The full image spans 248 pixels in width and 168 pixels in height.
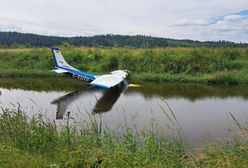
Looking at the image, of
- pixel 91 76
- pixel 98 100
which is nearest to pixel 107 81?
pixel 98 100

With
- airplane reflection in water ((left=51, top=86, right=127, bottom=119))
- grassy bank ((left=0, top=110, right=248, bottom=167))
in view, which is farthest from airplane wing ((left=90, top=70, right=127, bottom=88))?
grassy bank ((left=0, top=110, right=248, bottom=167))

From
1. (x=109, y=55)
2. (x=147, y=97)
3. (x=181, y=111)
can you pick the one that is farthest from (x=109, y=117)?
(x=109, y=55)

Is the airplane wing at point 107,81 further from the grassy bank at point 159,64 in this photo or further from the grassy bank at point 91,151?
the grassy bank at point 91,151

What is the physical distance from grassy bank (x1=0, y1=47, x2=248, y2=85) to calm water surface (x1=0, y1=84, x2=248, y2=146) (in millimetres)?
1894

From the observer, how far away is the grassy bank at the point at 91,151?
353 centimetres

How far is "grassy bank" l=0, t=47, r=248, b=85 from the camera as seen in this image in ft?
55.6

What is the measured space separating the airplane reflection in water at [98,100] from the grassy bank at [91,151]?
384cm

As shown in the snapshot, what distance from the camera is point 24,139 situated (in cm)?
468

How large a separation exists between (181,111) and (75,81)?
892cm

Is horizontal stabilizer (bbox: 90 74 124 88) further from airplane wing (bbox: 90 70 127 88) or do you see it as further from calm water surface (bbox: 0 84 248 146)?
calm water surface (bbox: 0 84 248 146)

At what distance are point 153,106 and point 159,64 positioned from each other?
9.86m

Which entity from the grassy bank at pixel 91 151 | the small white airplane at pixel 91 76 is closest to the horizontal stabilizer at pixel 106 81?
the small white airplane at pixel 91 76

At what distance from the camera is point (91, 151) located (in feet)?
12.7

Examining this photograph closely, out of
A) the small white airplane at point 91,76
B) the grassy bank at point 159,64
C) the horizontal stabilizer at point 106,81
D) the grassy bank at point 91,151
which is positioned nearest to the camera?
the grassy bank at point 91,151
